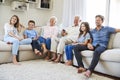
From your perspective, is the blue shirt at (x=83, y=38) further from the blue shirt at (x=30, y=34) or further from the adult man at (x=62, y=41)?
the blue shirt at (x=30, y=34)

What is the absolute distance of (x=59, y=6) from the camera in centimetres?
528

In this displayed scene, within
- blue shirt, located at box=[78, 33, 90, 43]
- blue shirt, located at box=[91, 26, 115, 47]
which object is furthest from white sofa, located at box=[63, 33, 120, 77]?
blue shirt, located at box=[78, 33, 90, 43]

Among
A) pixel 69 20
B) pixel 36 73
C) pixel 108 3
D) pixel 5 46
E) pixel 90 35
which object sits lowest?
pixel 36 73

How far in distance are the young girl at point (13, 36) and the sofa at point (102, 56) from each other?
102mm

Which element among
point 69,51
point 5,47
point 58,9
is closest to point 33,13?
point 58,9

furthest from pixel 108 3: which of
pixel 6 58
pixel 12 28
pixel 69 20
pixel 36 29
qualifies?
pixel 6 58

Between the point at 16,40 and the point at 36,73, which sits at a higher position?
the point at 16,40

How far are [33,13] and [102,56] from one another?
2.69 metres

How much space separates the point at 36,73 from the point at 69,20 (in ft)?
7.79

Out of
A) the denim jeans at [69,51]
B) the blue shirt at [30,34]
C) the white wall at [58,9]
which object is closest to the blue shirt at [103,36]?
the denim jeans at [69,51]

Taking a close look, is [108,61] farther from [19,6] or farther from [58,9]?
[58,9]

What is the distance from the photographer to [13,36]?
12.2ft

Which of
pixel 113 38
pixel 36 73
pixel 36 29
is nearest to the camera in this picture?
pixel 36 73

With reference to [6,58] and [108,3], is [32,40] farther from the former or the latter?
[108,3]
